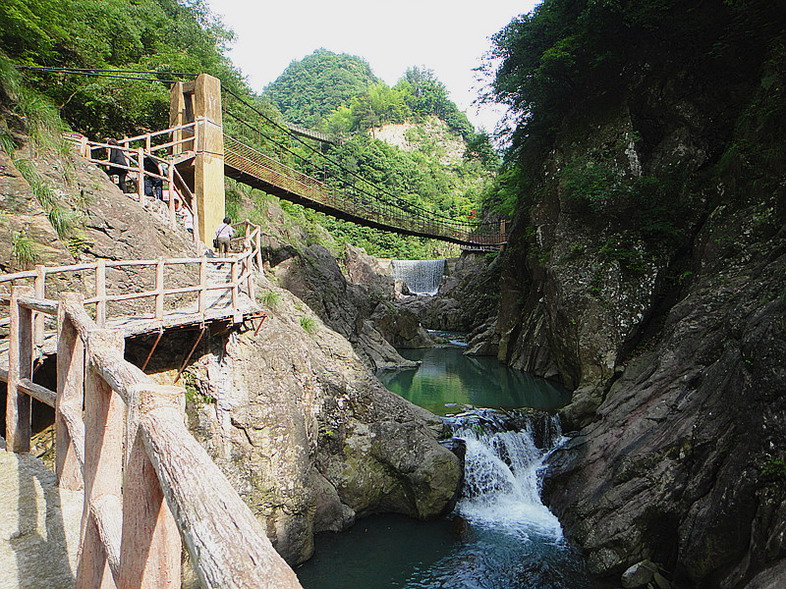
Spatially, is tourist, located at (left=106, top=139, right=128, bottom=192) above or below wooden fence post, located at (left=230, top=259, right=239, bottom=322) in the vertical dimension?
above

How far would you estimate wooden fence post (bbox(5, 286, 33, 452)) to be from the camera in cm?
316

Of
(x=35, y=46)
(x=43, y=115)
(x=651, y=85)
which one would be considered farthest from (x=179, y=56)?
(x=651, y=85)

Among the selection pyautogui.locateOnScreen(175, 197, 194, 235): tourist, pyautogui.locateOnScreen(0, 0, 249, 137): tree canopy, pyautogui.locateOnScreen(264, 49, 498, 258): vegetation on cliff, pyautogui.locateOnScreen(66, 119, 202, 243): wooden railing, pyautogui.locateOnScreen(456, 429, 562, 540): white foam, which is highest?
pyautogui.locateOnScreen(264, 49, 498, 258): vegetation on cliff

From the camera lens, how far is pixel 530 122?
15.3 meters

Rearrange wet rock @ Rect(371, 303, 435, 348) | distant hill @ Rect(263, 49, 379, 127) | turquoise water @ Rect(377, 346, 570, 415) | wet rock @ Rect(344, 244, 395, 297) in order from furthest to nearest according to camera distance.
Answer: distant hill @ Rect(263, 49, 379, 127) < wet rock @ Rect(344, 244, 395, 297) < wet rock @ Rect(371, 303, 435, 348) < turquoise water @ Rect(377, 346, 570, 415)

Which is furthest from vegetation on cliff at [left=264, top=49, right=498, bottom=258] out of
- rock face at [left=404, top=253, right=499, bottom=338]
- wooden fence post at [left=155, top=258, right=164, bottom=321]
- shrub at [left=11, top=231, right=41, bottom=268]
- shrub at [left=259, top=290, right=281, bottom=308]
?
wooden fence post at [left=155, top=258, right=164, bottom=321]

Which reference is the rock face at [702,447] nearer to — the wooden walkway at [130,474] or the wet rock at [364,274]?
the wooden walkway at [130,474]

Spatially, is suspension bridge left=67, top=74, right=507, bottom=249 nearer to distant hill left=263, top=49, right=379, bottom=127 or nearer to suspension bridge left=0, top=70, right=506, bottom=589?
suspension bridge left=0, top=70, right=506, bottom=589

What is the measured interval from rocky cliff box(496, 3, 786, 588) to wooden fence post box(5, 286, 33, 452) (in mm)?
5996

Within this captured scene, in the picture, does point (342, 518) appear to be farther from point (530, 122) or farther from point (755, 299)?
point (530, 122)

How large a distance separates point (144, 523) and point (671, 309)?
10875mm

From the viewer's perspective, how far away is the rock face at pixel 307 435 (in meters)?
6.52

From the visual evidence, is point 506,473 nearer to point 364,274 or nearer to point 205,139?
point 205,139

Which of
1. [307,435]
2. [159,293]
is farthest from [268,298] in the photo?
[159,293]
